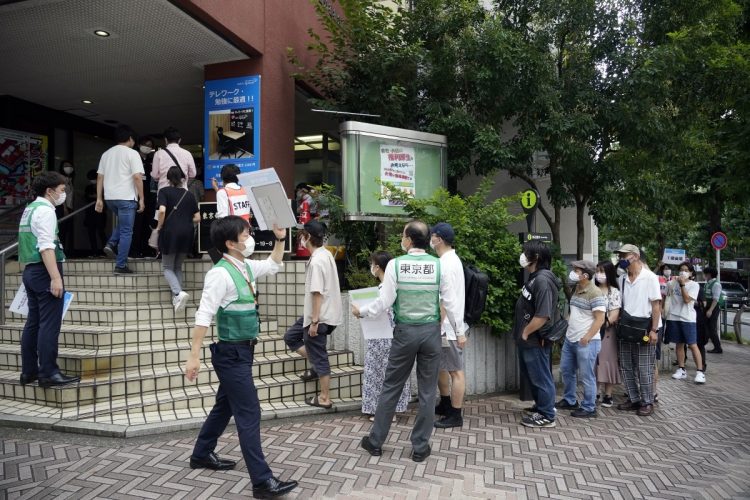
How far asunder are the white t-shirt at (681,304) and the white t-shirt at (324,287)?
5.88m

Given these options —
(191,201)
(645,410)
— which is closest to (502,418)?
(645,410)

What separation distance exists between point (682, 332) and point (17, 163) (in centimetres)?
1244

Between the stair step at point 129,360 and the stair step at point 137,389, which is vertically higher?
the stair step at point 129,360

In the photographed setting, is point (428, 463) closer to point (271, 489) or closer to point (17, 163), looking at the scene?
point (271, 489)

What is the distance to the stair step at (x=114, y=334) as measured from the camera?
527 cm

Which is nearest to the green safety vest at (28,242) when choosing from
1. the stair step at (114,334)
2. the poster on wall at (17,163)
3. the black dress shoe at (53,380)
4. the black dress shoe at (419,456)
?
the stair step at (114,334)

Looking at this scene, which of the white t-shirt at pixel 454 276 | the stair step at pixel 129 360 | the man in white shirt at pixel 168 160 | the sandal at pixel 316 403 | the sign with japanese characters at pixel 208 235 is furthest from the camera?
the sign with japanese characters at pixel 208 235

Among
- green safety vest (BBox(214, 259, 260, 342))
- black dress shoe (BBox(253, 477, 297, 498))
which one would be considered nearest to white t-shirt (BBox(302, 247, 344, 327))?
green safety vest (BBox(214, 259, 260, 342))

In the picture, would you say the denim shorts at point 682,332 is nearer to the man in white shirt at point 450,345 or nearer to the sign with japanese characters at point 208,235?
the man in white shirt at point 450,345

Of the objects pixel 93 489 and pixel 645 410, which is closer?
pixel 93 489

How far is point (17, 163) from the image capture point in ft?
33.4

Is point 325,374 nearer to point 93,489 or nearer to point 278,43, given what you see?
point 93,489

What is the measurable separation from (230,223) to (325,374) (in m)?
2.24

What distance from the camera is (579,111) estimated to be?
9086 millimetres
